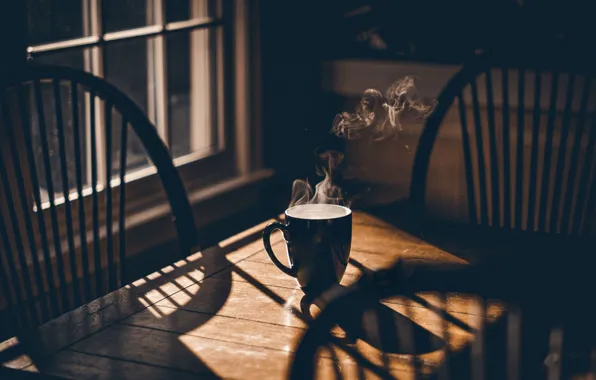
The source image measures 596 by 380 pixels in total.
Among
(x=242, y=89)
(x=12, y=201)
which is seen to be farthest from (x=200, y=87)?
(x=12, y=201)

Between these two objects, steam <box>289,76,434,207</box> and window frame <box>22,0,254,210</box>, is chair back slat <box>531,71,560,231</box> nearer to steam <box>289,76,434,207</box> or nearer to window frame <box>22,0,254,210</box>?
steam <box>289,76,434,207</box>

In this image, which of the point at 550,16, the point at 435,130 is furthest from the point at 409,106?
the point at 435,130

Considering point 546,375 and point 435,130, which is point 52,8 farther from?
point 546,375

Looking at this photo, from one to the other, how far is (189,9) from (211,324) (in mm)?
1619

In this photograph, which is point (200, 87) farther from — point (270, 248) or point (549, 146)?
point (270, 248)

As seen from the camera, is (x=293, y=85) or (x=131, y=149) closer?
(x=293, y=85)

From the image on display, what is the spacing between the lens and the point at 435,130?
1.69 meters

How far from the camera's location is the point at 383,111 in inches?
110

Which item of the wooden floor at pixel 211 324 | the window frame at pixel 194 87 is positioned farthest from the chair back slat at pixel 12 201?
the window frame at pixel 194 87

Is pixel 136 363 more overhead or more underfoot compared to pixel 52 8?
more underfoot

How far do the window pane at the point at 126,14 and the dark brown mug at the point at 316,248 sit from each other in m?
1.17

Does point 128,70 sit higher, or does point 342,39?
point 342,39

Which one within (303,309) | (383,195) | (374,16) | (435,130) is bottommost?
(383,195)

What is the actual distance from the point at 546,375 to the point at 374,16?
1.93 meters
